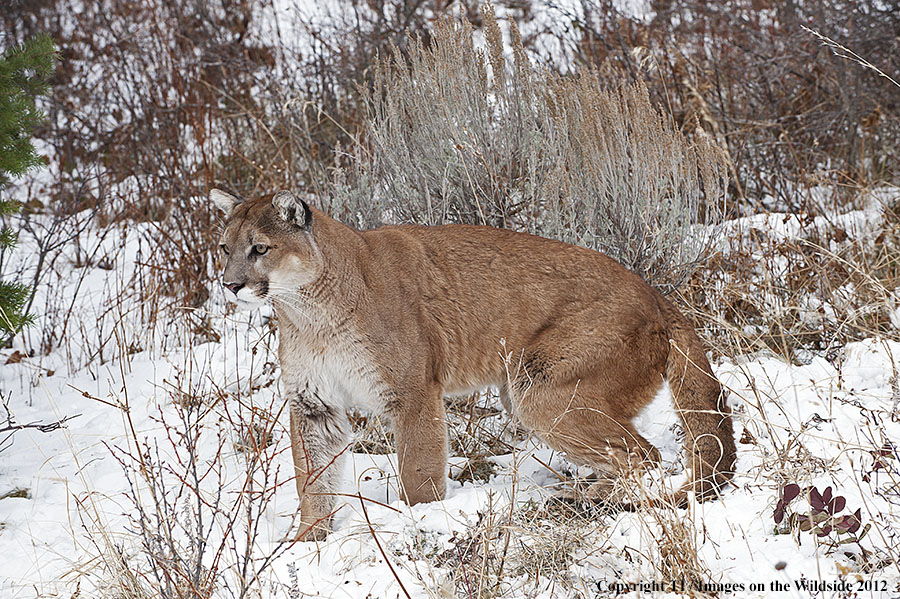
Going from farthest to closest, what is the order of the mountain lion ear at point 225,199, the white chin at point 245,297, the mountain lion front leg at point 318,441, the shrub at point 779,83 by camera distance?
→ the shrub at point 779,83 < the mountain lion ear at point 225,199 < the mountain lion front leg at point 318,441 < the white chin at point 245,297

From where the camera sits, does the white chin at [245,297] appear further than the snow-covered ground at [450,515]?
Yes

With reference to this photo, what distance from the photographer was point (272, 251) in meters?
3.85

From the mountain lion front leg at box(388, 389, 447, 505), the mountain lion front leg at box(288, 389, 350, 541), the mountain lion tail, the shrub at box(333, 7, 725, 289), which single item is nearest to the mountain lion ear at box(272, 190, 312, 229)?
the mountain lion front leg at box(288, 389, 350, 541)

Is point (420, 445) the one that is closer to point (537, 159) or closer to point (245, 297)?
point (245, 297)

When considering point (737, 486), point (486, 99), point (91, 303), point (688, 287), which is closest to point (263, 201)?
point (486, 99)

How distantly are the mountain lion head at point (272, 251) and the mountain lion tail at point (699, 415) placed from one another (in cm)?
172

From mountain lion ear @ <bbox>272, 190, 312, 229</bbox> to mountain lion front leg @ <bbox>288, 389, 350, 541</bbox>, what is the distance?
803 mm

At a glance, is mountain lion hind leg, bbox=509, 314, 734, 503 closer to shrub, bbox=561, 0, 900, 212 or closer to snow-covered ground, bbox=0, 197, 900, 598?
snow-covered ground, bbox=0, 197, 900, 598

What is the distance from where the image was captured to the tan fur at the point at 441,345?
3.84 meters

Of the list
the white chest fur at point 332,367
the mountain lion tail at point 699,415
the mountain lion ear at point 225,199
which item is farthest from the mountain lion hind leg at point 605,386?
the mountain lion ear at point 225,199

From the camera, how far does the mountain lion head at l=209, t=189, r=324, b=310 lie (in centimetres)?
380

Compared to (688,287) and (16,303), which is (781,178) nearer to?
(688,287)

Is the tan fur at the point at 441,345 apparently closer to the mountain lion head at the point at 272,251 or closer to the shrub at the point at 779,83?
the mountain lion head at the point at 272,251

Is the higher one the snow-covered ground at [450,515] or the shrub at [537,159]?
the shrub at [537,159]
